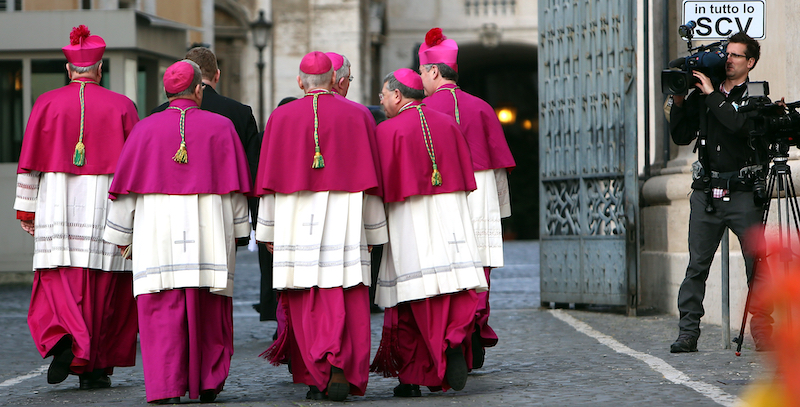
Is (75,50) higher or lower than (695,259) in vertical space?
higher

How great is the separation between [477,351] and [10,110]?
10.1 m

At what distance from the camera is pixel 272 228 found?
17.6 feet

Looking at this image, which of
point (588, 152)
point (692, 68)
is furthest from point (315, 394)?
point (588, 152)

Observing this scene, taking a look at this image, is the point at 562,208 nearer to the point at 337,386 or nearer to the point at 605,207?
the point at 605,207

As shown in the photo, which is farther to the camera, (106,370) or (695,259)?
(695,259)

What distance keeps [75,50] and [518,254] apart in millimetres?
→ 15973

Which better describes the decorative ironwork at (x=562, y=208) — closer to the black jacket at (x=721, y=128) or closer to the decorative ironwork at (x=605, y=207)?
the decorative ironwork at (x=605, y=207)

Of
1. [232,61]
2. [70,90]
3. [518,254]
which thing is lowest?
[518,254]

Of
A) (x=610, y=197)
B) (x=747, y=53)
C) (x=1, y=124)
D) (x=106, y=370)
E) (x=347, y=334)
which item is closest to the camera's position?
(x=347, y=334)

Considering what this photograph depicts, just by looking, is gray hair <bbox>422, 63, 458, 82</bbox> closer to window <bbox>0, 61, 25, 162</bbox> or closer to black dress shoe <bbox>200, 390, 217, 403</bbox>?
black dress shoe <bbox>200, 390, 217, 403</bbox>

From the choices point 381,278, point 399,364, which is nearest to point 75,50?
point 381,278

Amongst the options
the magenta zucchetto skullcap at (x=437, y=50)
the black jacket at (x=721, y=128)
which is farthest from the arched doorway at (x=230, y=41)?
the black jacket at (x=721, y=128)

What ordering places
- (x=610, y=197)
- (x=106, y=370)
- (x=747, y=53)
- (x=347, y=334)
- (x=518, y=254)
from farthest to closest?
1. (x=518, y=254)
2. (x=610, y=197)
3. (x=747, y=53)
4. (x=106, y=370)
5. (x=347, y=334)

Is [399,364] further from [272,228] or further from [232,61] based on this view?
[232,61]
